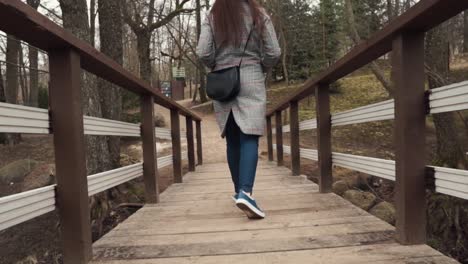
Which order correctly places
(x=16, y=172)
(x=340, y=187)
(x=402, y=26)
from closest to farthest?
1. (x=402, y=26)
2. (x=340, y=187)
3. (x=16, y=172)

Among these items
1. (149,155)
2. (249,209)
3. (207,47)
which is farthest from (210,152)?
(249,209)

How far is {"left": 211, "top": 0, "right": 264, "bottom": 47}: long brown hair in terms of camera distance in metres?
2.99

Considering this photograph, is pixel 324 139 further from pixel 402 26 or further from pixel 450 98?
pixel 450 98

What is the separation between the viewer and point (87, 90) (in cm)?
555

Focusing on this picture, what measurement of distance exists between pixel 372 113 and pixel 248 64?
90 cm

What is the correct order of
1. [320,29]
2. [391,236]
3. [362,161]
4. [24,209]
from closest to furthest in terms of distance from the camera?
[24,209] → [391,236] → [362,161] → [320,29]

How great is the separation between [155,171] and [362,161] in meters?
1.66

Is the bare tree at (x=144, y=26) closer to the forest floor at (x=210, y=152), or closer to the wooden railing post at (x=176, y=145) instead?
the forest floor at (x=210, y=152)

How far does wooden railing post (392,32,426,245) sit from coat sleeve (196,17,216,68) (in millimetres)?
1351

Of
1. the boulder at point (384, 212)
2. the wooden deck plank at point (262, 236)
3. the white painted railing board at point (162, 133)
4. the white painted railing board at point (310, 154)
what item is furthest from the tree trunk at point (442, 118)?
the white painted railing board at point (162, 133)

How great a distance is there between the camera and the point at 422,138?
2.05 metres

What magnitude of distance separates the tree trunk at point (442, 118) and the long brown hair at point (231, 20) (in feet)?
13.0

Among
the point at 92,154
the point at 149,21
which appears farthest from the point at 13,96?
the point at 92,154

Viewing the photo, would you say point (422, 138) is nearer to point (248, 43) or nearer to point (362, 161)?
point (362, 161)
